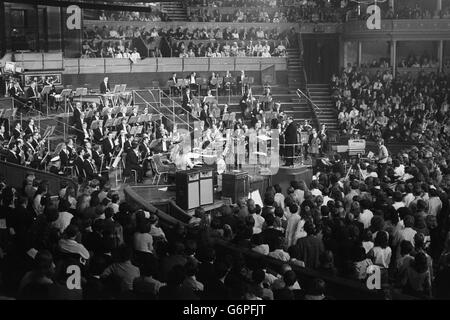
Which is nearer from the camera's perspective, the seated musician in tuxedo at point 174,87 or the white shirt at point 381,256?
the white shirt at point 381,256

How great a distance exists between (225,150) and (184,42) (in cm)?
1280

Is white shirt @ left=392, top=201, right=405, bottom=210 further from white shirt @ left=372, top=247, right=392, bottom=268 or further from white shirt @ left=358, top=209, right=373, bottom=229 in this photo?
white shirt @ left=372, top=247, right=392, bottom=268

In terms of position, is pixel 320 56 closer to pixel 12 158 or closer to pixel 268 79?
pixel 268 79

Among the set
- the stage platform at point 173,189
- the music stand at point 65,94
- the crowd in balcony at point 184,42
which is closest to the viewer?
the stage platform at point 173,189

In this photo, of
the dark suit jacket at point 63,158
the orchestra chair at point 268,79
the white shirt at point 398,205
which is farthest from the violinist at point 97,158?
the orchestra chair at point 268,79

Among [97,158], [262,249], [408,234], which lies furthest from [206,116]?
[262,249]

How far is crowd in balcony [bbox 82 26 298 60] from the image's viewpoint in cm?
3188

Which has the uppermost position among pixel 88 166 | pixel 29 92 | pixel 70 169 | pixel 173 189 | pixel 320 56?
pixel 320 56

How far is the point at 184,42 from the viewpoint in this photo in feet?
112

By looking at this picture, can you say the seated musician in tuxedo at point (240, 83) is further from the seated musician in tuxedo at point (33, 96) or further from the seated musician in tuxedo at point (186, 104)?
the seated musician in tuxedo at point (33, 96)

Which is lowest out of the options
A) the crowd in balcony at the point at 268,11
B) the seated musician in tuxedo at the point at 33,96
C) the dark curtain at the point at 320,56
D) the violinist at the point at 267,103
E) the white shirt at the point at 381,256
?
the white shirt at the point at 381,256

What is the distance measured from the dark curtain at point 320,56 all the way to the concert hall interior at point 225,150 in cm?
8

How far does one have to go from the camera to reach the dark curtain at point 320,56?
1532 inches

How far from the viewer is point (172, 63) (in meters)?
32.9
